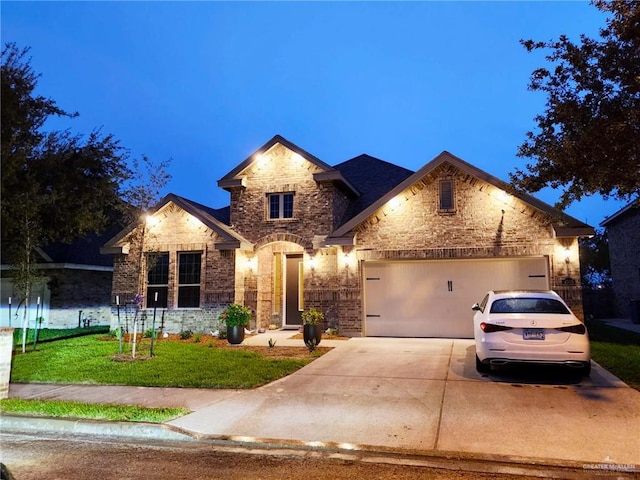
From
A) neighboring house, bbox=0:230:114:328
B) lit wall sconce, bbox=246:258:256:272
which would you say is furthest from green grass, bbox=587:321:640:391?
neighboring house, bbox=0:230:114:328

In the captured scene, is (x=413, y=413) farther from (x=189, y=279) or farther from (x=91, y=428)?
(x=189, y=279)

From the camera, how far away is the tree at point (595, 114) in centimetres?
844

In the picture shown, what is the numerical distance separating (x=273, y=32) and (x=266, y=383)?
154237 mm

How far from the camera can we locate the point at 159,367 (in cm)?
988

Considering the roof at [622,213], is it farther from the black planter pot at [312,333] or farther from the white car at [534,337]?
the black planter pot at [312,333]

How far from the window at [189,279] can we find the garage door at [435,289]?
6139 mm

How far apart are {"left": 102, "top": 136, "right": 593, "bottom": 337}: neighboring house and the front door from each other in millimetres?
37

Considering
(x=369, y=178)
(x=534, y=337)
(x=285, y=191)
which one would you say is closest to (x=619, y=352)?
(x=534, y=337)

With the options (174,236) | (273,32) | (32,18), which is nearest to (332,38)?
(273,32)

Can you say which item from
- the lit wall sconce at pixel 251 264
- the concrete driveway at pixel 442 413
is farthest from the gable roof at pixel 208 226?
the concrete driveway at pixel 442 413

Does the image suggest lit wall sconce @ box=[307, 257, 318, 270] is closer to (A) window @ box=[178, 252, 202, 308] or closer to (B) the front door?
(B) the front door

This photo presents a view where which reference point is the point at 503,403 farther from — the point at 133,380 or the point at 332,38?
the point at 332,38

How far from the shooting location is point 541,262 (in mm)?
13289

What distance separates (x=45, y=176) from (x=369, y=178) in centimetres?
1229
